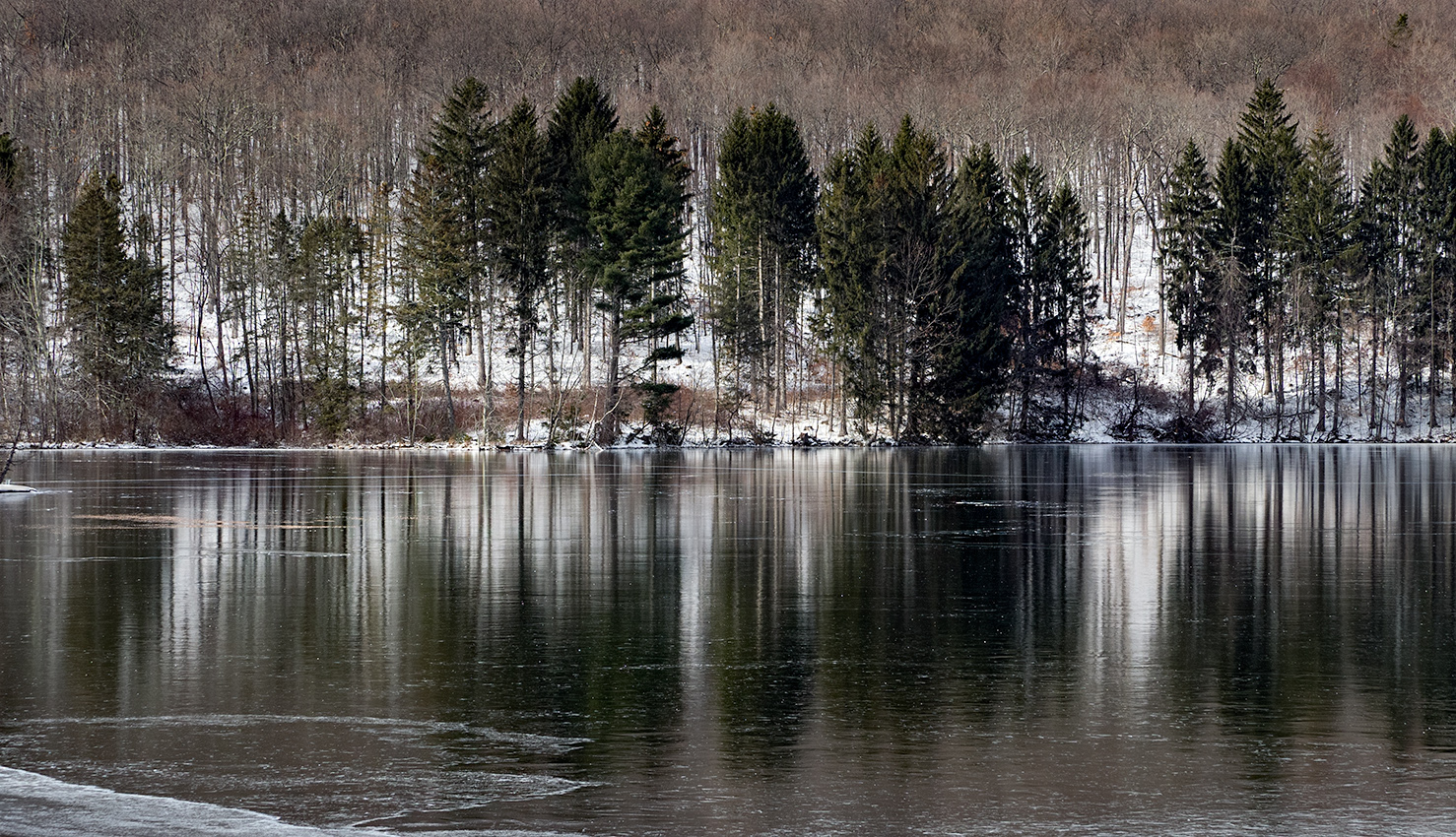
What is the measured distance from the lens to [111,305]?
251ft

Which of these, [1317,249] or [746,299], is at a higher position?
[1317,249]

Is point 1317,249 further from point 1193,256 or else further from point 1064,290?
point 1064,290

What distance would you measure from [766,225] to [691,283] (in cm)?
960

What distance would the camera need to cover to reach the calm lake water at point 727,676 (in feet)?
28.8

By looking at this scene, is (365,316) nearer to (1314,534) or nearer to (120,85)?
(120,85)

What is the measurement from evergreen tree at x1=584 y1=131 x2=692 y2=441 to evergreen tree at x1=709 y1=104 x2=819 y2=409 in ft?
30.4

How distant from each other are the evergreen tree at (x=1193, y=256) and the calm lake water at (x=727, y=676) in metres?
59.4

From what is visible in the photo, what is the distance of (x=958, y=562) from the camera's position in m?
20.5

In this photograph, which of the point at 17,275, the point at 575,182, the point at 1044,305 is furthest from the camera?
the point at 1044,305

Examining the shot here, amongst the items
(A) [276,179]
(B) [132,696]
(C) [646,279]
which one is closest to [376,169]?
(A) [276,179]

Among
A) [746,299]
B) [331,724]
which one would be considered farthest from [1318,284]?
[331,724]

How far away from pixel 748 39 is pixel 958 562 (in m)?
132

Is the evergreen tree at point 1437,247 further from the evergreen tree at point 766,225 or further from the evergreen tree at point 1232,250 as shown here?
the evergreen tree at point 766,225

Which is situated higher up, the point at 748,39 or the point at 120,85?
the point at 748,39
